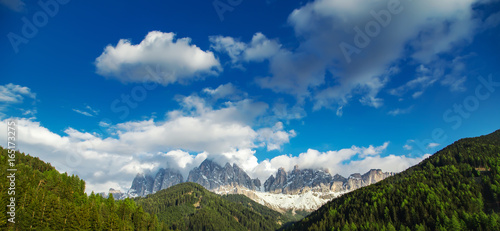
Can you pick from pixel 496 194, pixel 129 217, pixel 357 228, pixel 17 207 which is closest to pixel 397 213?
pixel 357 228

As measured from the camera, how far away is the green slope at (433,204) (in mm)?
131000

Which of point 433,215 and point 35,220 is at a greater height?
point 35,220

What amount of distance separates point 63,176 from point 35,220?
247 feet

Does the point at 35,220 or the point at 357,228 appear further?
the point at 357,228

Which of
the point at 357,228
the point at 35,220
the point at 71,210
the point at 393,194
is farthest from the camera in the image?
the point at 393,194

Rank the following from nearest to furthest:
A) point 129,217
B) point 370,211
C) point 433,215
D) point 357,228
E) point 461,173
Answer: point 129,217, point 433,215, point 357,228, point 370,211, point 461,173

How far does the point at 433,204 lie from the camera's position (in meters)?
144

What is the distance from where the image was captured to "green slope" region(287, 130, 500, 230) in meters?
131

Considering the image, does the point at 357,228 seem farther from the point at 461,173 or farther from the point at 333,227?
the point at 461,173

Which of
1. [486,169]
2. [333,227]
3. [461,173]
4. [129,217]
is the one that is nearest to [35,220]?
[129,217]

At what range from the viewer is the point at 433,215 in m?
140

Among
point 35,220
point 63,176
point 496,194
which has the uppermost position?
point 63,176

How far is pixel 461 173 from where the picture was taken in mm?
185000

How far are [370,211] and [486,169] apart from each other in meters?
96.6
